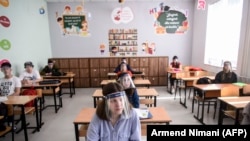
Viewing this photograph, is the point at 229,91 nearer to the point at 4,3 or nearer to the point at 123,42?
the point at 123,42

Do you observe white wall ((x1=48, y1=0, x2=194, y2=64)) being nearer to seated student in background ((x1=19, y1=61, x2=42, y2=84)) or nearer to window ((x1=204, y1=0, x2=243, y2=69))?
window ((x1=204, y1=0, x2=243, y2=69))

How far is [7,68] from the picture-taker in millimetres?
3508

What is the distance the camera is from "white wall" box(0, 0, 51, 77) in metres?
4.46

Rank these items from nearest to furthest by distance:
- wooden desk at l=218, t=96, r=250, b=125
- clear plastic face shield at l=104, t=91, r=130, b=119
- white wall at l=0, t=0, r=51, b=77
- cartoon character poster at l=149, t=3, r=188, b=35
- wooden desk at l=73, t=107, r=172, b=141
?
clear plastic face shield at l=104, t=91, r=130, b=119 → wooden desk at l=73, t=107, r=172, b=141 → wooden desk at l=218, t=96, r=250, b=125 → white wall at l=0, t=0, r=51, b=77 → cartoon character poster at l=149, t=3, r=188, b=35

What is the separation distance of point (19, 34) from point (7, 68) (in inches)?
70.4

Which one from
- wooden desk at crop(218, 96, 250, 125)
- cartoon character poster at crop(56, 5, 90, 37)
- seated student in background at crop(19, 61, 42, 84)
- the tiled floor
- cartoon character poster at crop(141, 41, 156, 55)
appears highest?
cartoon character poster at crop(56, 5, 90, 37)

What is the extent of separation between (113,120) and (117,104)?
0.19m

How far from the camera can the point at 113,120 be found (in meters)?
1.53

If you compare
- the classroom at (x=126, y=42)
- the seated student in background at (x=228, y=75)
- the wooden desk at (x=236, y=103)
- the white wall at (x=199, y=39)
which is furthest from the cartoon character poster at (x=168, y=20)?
the wooden desk at (x=236, y=103)

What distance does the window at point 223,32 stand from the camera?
4.80 m

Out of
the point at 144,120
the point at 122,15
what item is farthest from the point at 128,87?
the point at 122,15

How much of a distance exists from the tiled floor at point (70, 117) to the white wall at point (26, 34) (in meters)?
1.53

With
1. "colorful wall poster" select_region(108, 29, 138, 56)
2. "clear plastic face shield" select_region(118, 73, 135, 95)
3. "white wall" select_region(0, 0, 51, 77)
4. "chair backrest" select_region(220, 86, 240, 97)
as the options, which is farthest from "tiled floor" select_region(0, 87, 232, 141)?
"colorful wall poster" select_region(108, 29, 138, 56)

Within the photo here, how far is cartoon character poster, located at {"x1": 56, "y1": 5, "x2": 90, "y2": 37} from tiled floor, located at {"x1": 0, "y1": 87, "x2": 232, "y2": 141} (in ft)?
8.39
